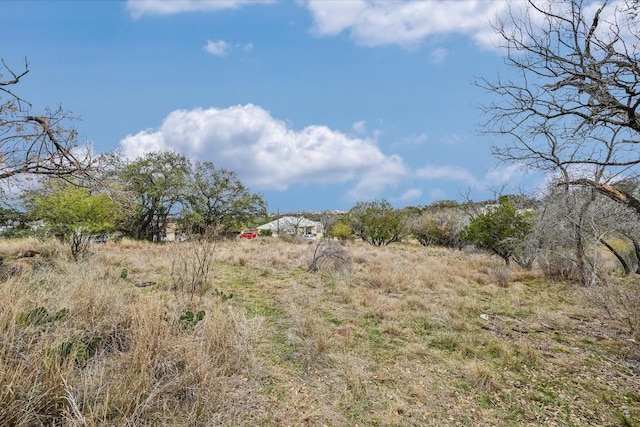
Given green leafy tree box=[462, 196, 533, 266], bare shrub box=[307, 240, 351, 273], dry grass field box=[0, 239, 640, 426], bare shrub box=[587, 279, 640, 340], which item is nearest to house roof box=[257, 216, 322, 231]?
green leafy tree box=[462, 196, 533, 266]

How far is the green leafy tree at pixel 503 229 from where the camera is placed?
14.5 m

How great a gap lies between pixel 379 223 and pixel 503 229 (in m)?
14.3

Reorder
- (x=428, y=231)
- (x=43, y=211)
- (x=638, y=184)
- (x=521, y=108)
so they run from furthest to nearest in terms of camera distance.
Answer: (x=428, y=231) → (x=43, y=211) → (x=638, y=184) → (x=521, y=108)

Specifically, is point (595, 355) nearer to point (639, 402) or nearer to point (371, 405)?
point (639, 402)

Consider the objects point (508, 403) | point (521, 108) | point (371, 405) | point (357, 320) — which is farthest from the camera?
point (357, 320)

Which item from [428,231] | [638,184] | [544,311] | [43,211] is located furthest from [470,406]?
[428,231]

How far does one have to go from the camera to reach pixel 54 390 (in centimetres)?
257

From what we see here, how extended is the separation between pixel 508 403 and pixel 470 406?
1.55 ft

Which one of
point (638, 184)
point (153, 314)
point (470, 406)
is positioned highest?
point (638, 184)

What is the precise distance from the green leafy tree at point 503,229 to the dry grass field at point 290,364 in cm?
782

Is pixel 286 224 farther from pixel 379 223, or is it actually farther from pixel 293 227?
pixel 379 223

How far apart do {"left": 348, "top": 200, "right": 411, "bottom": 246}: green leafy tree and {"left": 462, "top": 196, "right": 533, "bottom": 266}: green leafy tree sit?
13.1m

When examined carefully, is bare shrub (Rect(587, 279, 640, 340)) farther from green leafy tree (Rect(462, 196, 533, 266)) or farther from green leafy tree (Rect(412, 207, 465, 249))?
green leafy tree (Rect(412, 207, 465, 249))

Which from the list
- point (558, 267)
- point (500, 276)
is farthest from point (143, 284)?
point (558, 267)
